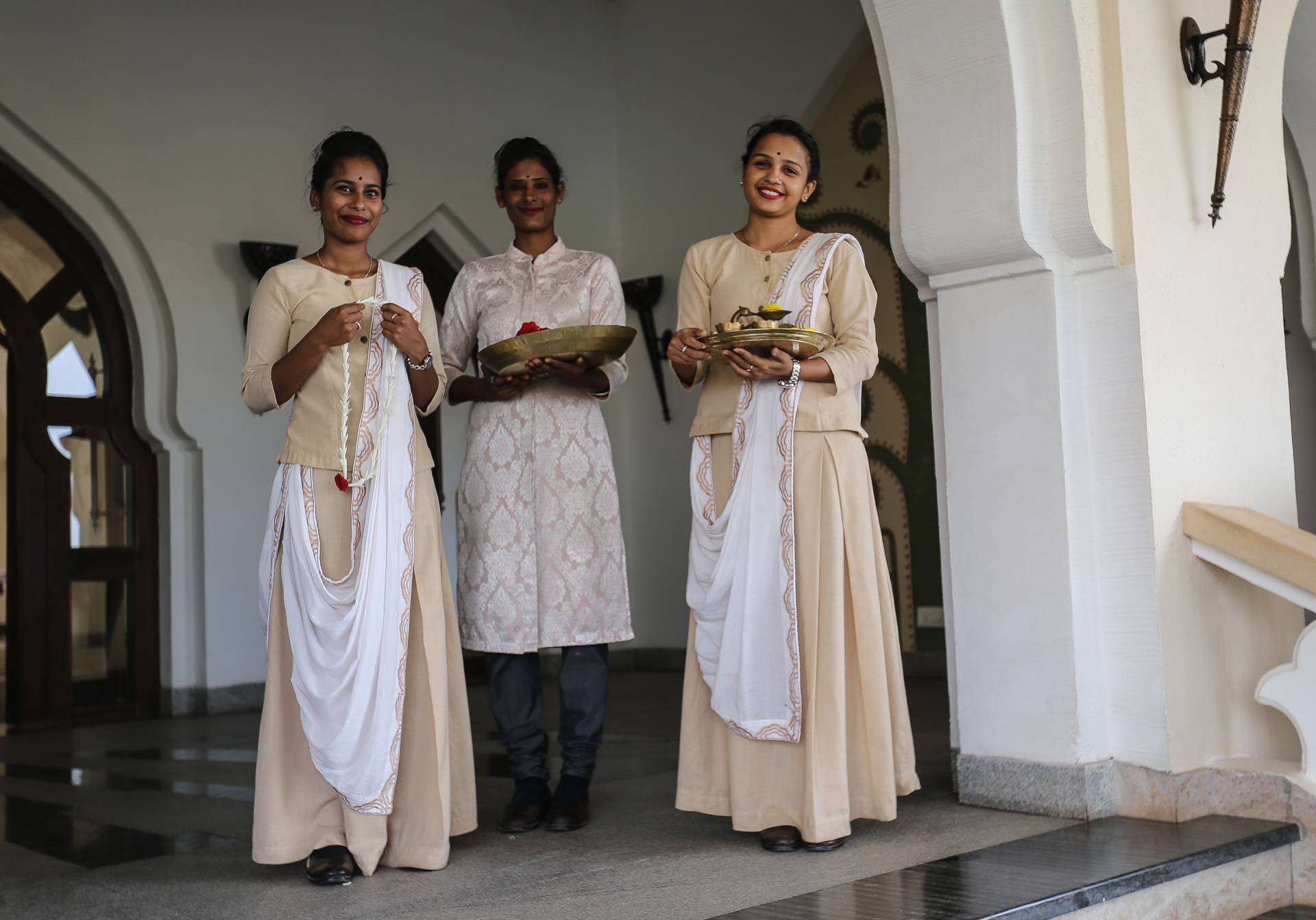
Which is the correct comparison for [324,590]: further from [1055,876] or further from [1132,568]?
[1132,568]

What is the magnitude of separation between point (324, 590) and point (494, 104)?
5639mm

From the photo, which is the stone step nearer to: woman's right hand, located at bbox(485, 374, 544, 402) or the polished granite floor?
the polished granite floor

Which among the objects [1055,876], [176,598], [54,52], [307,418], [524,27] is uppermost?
[524,27]

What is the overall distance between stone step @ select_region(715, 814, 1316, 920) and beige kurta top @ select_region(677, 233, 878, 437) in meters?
1.05

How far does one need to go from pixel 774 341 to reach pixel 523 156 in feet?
3.19

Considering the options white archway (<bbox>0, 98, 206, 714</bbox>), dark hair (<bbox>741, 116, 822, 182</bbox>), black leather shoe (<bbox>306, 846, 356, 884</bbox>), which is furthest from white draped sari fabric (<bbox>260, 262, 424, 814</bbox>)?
white archway (<bbox>0, 98, 206, 714</bbox>)

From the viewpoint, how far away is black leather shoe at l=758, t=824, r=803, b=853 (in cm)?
287

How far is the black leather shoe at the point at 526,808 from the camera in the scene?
10.4ft

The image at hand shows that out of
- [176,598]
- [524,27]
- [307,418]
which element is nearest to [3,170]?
[176,598]

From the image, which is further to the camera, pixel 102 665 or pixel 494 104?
pixel 494 104

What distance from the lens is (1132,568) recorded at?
3.14 metres

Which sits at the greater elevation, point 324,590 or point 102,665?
point 324,590

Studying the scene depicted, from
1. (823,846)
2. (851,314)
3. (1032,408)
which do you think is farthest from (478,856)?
(1032,408)

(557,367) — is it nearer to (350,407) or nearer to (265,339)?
(350,407)
